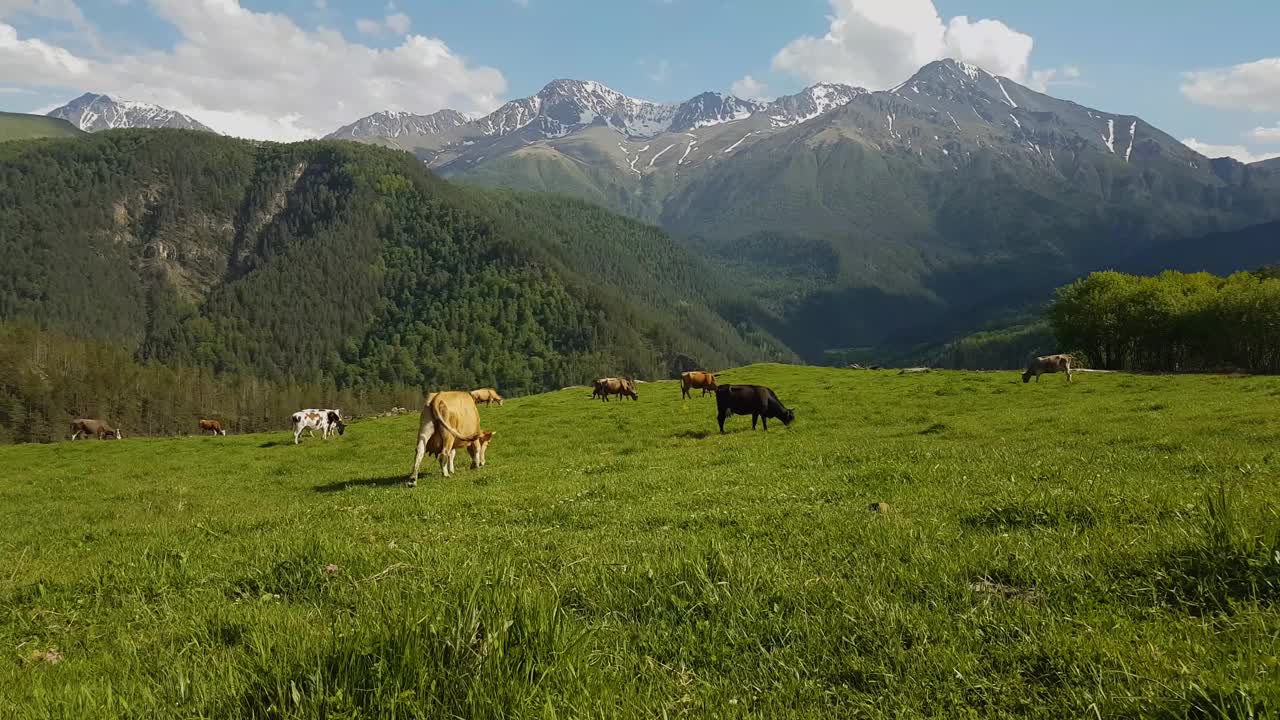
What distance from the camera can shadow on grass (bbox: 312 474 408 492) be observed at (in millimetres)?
20297

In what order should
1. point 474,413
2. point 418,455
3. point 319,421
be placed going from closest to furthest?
point 418,455 < point 474,413 < point 319,421

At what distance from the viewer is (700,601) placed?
5.24 metres

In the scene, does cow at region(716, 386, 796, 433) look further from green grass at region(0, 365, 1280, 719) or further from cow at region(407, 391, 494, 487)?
green grass at region(0, 365, 1280, 719)

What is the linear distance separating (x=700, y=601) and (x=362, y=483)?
19.0m

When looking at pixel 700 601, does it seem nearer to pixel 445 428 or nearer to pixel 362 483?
pixel 445 428

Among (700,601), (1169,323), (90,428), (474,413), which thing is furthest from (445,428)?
(1169,323)

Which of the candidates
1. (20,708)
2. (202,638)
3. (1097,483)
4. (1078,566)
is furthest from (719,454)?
(20,708)

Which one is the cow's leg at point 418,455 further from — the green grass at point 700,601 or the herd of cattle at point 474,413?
the green grass at point 700,601

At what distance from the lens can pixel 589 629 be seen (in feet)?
13.9

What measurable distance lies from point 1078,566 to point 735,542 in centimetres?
331

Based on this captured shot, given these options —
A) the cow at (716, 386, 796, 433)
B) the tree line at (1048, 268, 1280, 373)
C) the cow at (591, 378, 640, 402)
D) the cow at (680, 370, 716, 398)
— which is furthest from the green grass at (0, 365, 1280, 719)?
the tree line at (1048, 268, 1280, 373)

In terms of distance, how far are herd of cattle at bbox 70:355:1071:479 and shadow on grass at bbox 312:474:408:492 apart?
49 cm

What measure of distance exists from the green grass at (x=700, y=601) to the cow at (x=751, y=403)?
56.1 ft

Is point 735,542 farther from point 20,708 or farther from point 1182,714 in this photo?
point 20,708
